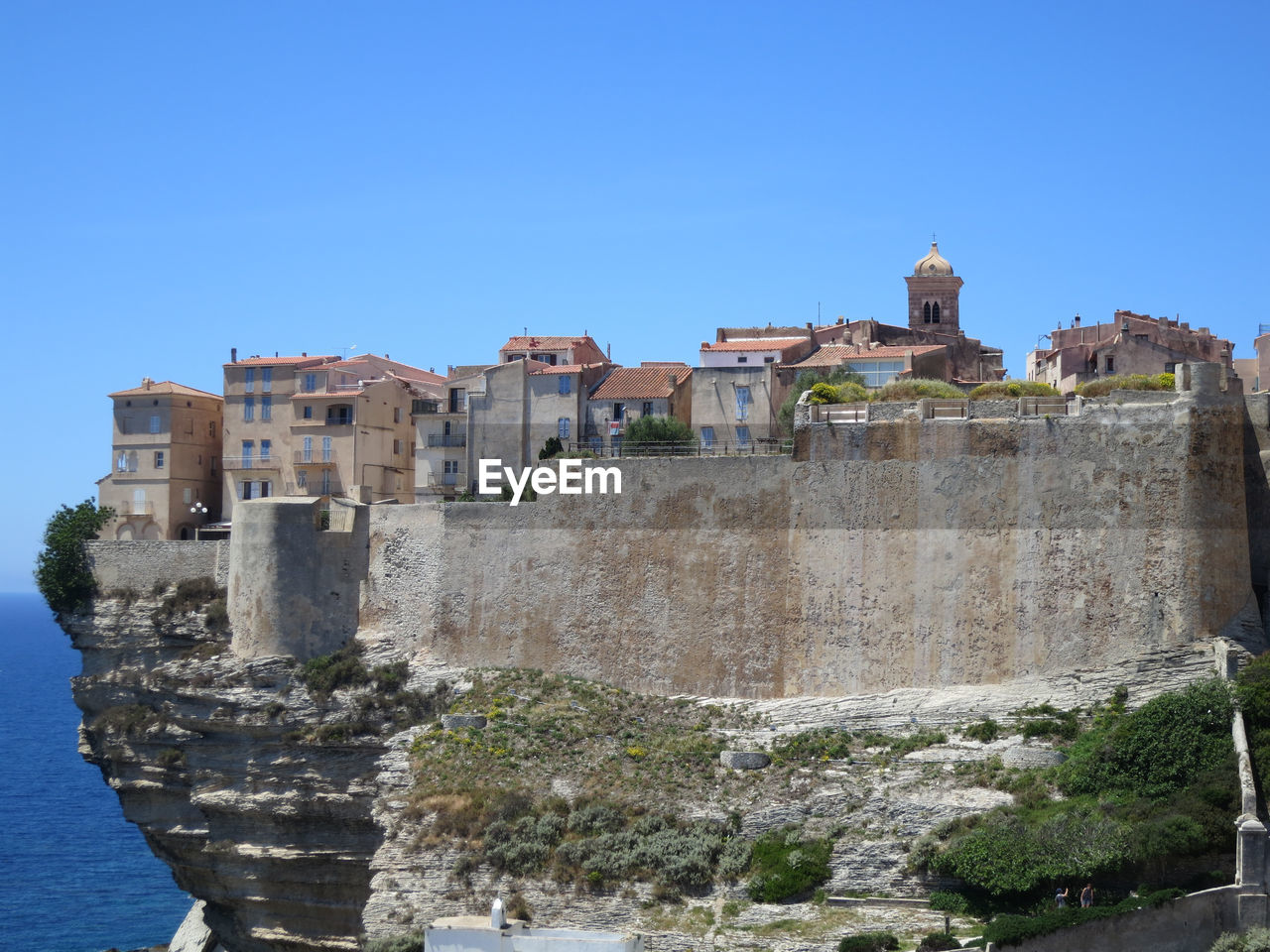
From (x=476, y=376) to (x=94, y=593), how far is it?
14.0 meters

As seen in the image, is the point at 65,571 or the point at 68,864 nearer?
the point at 65,571

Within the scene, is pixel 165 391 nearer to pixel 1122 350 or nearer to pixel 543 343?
pixel 543 343

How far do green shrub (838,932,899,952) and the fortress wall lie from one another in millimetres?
8616

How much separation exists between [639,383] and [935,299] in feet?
43.8

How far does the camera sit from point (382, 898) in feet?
122

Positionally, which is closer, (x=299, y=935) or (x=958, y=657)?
(x=958, y=657)

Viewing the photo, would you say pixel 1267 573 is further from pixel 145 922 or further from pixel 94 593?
pixel 145 922

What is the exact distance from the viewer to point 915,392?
43.8m

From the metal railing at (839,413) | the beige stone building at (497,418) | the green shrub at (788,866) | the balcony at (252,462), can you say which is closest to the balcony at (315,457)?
the balcony at (252,462)

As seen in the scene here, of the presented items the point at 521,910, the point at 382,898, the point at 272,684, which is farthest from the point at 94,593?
the point at 521,910

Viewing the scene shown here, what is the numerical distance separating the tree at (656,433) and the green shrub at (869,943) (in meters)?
21.3

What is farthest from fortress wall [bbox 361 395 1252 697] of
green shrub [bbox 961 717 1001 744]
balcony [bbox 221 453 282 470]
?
balcony [bbox 221 453 282 470]

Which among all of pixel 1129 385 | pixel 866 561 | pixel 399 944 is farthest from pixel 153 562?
pixel 1129 385

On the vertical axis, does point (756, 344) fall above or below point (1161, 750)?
above
